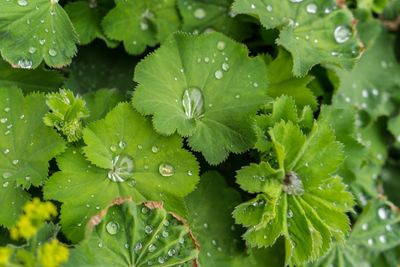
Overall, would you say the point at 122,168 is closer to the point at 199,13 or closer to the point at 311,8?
the point at 199,13

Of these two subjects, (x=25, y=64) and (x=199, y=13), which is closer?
(x=25, y=64)

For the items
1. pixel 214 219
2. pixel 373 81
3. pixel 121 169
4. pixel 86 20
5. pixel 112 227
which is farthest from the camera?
pixel 373 81

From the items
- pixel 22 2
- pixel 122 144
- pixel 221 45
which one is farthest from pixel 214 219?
pixel 22 2

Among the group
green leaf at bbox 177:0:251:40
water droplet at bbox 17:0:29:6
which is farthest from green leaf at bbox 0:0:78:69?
green leaf at bbox 177:0:251:40

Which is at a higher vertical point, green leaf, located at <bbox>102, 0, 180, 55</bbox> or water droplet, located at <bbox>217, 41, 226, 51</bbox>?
water droplet, located at <bbox>217, 41, 226, 51</bbox>

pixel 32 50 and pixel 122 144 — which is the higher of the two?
pixel 32 50

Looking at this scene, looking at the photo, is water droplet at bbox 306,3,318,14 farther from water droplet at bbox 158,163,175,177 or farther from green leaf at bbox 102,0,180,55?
water droplet at bbox 158,163,175,177

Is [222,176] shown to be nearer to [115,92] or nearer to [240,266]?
[240,266]
